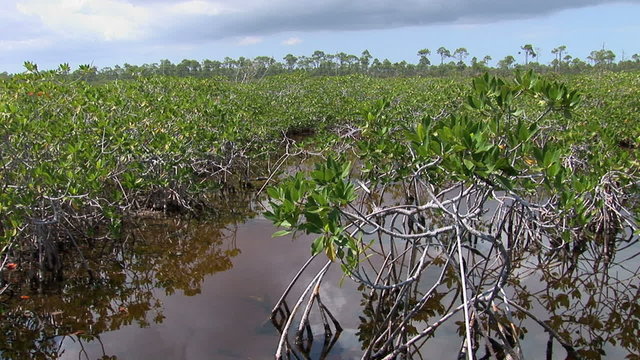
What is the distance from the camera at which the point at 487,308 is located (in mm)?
3221

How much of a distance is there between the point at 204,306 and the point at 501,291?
2.55 metres

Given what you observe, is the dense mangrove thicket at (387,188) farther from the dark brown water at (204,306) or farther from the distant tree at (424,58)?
the distant tree at (424,58)

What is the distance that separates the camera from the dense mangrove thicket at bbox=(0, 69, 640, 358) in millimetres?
2848

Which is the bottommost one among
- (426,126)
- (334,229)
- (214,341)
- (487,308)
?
(214,341)

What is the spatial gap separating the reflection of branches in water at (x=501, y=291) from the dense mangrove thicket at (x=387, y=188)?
0.02m

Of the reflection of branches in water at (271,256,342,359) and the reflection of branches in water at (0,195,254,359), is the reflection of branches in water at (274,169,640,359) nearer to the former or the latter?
the reflection of branches in water at (271,256,342,359)

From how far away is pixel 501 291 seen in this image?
10.9ft

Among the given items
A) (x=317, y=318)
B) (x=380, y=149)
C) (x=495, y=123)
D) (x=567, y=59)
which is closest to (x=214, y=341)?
(x=317, y=318)

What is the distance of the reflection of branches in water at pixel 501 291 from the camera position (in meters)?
3.40

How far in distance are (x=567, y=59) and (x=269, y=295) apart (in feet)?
108

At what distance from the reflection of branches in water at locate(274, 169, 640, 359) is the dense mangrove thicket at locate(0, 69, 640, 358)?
0.02 meters

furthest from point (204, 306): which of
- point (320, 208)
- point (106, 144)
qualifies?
point (320, 208)

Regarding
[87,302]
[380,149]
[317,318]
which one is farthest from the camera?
[87,302]

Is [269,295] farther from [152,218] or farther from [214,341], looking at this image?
[152,218]
